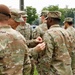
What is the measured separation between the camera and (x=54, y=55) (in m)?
6.55

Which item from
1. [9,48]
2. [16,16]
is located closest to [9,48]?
[9,48]

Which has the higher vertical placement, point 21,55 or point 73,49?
point 21,55

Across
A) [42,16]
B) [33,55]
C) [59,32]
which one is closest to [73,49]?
[59,32]

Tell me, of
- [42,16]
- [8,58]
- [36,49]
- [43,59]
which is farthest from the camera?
[42,16]

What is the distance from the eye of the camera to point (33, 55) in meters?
6.03

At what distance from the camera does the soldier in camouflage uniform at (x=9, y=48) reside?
477 cm

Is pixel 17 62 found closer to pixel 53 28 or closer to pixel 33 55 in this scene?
pixel 33 55

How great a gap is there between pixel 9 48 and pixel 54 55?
189 centimetres

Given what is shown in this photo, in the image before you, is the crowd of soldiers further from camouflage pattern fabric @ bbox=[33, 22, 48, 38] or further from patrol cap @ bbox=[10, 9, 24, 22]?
camouflage pattern fabric @ bbox=[33, 22, 48, 38]

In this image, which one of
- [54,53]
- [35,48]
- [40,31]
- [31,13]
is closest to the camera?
[35,48]

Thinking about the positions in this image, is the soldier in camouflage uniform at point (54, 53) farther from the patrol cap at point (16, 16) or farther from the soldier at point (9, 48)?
the soldier at point (9, 48)

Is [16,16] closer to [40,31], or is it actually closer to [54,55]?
[54,55]

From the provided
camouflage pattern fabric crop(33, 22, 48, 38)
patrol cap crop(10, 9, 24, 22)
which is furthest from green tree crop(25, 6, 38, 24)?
patrol cap crop(10, 9, 24, 22)

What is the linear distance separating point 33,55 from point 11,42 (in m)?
1.26
